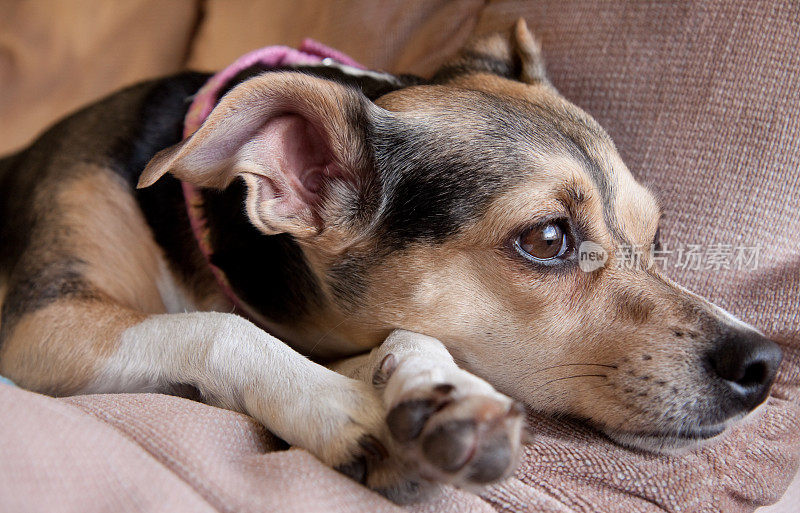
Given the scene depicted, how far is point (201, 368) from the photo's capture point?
1.48m

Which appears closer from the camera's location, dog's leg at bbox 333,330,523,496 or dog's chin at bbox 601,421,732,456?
dog's leg at bbox 333,330,523,496

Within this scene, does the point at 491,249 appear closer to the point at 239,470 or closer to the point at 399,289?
the point at 399,289

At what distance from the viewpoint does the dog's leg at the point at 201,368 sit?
1.23 meters

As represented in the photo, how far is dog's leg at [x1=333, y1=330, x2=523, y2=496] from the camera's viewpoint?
1.02 meters

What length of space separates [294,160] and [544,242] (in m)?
0.67

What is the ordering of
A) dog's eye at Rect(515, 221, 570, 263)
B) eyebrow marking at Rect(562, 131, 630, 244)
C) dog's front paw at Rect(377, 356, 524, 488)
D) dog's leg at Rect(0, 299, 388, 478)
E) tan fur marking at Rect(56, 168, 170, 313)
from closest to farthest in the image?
dog's front paw at Rect(377, 356, 524, 488)
dog's leg at Rect(0, 299, 388, 478)
dog's eye at Rect(515, 221, 570, 263)
eyebrow marking at Rect(562, 131, 630, 244)
tan fur marking at Rect(56, 168, 170, 313)

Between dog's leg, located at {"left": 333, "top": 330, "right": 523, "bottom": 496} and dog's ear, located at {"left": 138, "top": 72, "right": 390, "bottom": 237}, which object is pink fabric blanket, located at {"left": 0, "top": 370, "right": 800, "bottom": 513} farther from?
dog's ear, located at {"left": 138, "top": 72, "right": 390, "bottom": 237}

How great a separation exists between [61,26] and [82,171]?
218cm

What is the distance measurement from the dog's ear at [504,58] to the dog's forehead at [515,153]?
14.1 inches

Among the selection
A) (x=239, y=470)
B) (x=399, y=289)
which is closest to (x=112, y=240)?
(x=399, y=289)

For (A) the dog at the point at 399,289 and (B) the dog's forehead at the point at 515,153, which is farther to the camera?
(B) the dog's forehead at the point at 515,153

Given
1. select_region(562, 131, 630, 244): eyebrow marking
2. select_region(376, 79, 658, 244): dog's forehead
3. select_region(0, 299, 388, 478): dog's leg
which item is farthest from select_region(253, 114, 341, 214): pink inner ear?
select_region(562, 131, 630, 244): eyebrow marking

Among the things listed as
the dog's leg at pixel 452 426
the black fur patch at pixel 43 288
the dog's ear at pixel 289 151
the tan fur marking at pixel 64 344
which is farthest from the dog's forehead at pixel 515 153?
the black fur patch at pixel 43 288

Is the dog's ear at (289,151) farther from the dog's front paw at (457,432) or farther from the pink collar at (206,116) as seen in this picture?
the dog's front paw at (457,432)
